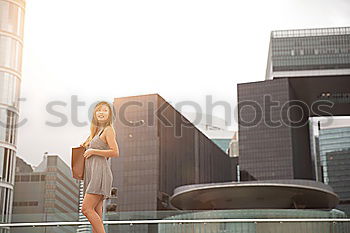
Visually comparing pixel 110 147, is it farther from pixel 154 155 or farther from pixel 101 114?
pixel 154 155

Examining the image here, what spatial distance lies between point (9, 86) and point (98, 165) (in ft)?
107

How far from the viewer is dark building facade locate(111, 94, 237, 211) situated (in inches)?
3241

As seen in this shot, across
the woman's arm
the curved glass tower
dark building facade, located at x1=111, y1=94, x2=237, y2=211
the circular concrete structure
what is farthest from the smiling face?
dark building facade, located at x1=111, y1=94, x2=237, y2=211

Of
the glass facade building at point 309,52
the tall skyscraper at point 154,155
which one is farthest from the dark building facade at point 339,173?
the glass facade building at point 309,52

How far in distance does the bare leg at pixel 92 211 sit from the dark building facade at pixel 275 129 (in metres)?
67.0

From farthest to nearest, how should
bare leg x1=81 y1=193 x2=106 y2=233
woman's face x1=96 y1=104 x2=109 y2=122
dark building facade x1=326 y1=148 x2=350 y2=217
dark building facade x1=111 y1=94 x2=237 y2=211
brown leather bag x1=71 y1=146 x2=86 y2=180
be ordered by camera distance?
dark building facade x1=326 y1=148 x2=350 y2=217
dark building facade x1=111 y1=94 x2=237 y2=211
woman's face x1=96 y1=104 x2=109 y2=122
brown leather bag x1=71 y1=146 x2=86 y2=180
bare leg x1=81 y1=193 x2=106 y2=233

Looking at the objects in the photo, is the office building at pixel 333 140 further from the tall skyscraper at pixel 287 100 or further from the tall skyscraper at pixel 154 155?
the tall skyscraper at pixel 154 155

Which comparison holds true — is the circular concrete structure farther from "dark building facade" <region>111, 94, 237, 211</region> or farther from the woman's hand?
"dark building facade" <region>111, 94, 237, 211</region>

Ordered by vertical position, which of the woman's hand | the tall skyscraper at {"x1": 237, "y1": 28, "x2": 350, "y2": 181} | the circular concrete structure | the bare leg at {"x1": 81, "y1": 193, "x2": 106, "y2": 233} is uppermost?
the tall skyscraper at {"x1": 237, "y1": 28, "x2": 350, "y2": 181}

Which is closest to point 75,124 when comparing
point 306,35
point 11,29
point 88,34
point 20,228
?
point 88,34

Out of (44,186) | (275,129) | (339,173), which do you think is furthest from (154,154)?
(44,186)

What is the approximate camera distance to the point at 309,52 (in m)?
79.6

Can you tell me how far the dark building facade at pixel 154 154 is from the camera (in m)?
82.3

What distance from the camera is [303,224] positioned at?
7.81 meters
